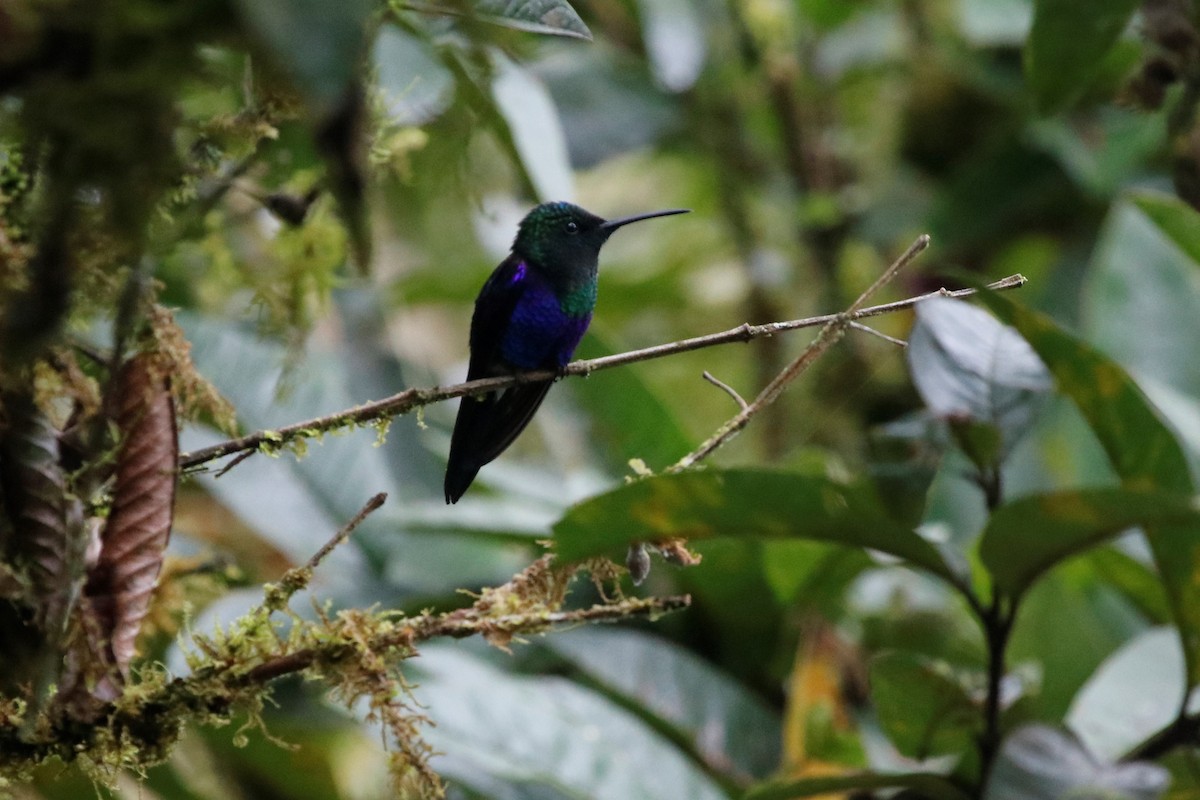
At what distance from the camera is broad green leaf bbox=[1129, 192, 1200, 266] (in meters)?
2.47

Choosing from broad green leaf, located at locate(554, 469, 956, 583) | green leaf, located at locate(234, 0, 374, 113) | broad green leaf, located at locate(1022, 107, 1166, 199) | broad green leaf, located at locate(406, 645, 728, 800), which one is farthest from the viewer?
broad green leaf, located at locate(1022, 107, 1166, 199)

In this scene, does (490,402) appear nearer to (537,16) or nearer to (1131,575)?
(537,16)

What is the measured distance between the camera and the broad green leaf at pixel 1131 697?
2.27 meters

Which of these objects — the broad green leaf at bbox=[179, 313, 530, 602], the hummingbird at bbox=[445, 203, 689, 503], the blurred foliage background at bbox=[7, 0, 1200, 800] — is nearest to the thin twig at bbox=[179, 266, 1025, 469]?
the blurred foliage background at bbox=[7, 0, 1200, 800]

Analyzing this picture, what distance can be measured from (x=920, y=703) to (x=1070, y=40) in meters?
0.98

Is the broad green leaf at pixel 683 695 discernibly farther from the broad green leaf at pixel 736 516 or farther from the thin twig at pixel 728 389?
the thin twig at pixel 728 389

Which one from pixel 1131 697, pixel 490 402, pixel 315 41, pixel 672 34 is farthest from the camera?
pixel 672 34

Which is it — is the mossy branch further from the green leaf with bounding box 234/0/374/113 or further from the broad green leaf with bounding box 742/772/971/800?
the broad green leaf with bounding box 742/772/971/800

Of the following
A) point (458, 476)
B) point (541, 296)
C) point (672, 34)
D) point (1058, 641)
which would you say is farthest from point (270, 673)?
point (672, 34)

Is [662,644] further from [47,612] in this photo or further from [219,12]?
[219,12]

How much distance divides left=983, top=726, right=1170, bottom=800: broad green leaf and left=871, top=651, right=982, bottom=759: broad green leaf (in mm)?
87

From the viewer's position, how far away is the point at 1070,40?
172 centimetres

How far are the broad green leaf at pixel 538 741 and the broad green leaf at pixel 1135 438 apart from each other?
0.85 meters

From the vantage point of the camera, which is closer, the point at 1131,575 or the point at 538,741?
the point at 538,741
